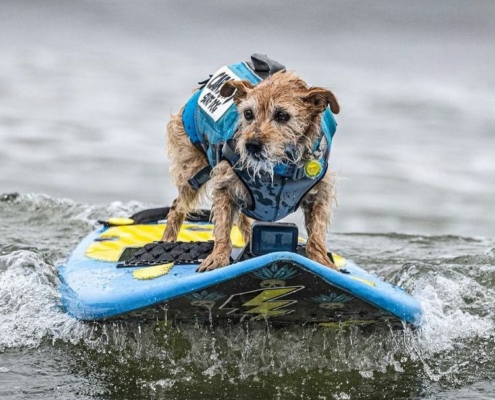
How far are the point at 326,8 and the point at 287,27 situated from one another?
9.72ft

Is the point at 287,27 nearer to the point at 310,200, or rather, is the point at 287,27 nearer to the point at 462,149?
the point at 462,149

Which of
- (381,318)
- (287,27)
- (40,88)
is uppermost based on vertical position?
(287,27)

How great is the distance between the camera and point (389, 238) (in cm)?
873

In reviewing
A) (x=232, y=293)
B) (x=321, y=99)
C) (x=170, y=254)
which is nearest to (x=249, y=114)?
(x=321, y=99)

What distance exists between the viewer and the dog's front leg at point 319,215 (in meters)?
4.76

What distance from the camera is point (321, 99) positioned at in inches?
175

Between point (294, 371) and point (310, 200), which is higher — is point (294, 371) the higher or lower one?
the lower one

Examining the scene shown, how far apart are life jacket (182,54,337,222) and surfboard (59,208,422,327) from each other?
307mm

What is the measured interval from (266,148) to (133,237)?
8.08ft

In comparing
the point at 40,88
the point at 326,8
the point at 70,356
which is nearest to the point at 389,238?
the point at 70,356

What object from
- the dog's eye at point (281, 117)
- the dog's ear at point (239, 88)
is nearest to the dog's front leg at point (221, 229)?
the dog's ear at point (239, 88)

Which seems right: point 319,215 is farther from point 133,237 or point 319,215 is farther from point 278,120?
point 133,237

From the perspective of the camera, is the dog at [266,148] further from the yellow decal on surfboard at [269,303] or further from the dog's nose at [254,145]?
the yellow decal on surfboard at [269,303]

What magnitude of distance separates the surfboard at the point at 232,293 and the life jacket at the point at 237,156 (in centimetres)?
31
